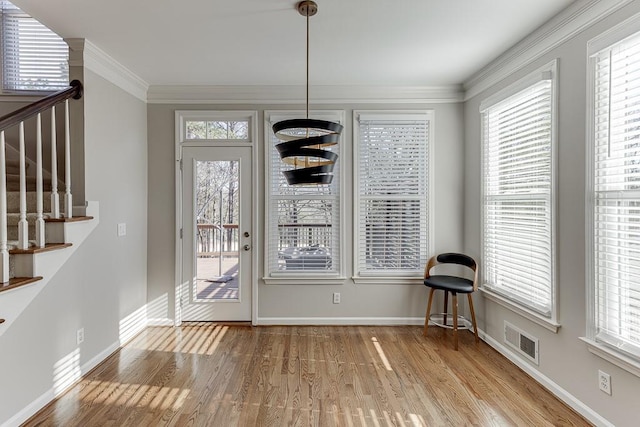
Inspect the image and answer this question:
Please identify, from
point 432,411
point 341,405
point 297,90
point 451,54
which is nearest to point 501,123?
point 451,54

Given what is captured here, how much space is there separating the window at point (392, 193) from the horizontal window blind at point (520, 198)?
0.68 m

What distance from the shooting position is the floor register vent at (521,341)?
9.07ft

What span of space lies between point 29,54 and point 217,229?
2.53 m

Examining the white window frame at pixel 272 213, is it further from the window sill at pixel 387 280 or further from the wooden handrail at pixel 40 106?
the wooden handrail at pixel 40 106

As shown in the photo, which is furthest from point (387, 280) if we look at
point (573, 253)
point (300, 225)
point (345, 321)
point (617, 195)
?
point (617, 195)

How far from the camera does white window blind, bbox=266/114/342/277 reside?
3924mm

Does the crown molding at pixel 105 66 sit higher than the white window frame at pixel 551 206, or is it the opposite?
the crown molding at pixel 105 66

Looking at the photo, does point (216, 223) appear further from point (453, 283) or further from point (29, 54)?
point (453, 283)

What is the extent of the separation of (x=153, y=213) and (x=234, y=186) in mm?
966

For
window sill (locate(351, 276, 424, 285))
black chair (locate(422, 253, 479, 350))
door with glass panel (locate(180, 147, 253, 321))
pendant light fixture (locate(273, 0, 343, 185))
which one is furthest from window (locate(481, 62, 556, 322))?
door with glass panel (locate(180, 147, 253, 321))

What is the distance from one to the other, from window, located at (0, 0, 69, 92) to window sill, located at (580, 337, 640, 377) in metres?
4.98

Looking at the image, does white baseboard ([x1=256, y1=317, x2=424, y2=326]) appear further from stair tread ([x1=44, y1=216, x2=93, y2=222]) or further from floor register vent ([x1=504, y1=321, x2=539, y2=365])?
stair tread ([x1=44, y1=216, x2=93, y2=222])

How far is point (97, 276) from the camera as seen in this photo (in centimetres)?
299

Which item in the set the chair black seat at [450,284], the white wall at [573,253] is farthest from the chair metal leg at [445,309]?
the white wall at [573,253]
